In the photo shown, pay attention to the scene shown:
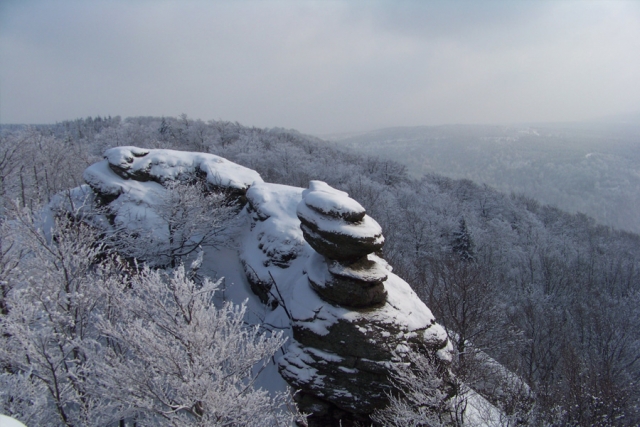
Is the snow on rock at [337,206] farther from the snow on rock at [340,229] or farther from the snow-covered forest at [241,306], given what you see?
the snow-covered forest at [241,306]

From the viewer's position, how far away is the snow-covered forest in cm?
683

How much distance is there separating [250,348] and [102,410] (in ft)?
12.4

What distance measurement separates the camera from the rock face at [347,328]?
380 inches

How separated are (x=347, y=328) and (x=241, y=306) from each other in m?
4.89

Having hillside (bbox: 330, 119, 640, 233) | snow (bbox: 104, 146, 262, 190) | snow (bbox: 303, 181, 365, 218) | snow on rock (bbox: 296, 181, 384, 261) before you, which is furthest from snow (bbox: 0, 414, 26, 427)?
hillside (bbox: 330, 119, 640, 233)

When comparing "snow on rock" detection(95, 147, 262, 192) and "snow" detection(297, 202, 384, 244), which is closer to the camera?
"snow" detection(297, 202, 384, 244)

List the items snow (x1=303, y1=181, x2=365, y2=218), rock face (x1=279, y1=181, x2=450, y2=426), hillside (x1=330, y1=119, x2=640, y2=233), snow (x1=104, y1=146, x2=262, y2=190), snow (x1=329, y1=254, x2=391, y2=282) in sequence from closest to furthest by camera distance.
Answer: rock face (x1=279, y1=181, x2=450, y2=426) < snow (x1=329, y1=254, x2=391, y2=282) < snow (x1=303, y1=181, x2=365, y2=218) < snow (x1=104, y1=146, x2=262, y2=190) < hillside (x1=330, y1=119, x2=640, y2=233)

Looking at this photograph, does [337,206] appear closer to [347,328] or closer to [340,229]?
[340,229]

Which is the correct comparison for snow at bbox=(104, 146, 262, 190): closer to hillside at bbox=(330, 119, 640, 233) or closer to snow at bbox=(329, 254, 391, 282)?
snow at bbox=(329, 254, 391, 282)

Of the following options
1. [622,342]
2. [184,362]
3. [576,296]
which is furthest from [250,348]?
[576,296]

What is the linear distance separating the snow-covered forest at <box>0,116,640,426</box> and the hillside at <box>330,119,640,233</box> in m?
38.7

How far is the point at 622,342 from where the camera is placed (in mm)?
21844

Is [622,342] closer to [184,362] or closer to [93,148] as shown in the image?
[184,362]

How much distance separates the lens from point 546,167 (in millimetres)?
114375
